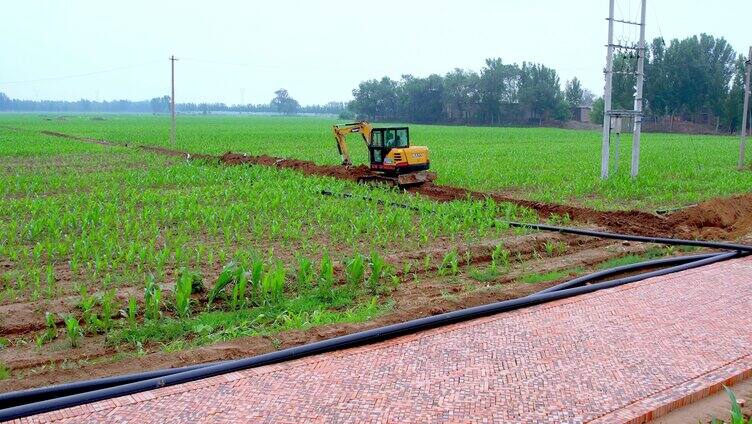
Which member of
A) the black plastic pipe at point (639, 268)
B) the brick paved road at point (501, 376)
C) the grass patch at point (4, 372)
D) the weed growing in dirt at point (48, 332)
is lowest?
the grass patch at point (4, 372)

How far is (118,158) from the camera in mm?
30953

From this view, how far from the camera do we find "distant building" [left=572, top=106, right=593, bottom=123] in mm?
100312

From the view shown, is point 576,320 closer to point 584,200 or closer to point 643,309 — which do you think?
point 643,309

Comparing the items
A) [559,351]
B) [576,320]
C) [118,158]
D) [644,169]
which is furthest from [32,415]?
[118,158]

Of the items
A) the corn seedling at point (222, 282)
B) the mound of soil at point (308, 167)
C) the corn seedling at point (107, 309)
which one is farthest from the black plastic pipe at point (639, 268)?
the mound of soil at point (308, 167)

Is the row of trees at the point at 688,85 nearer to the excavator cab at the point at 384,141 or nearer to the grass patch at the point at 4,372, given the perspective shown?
the excavator cab at the point at 384,141

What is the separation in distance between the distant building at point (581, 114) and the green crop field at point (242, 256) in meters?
79.9

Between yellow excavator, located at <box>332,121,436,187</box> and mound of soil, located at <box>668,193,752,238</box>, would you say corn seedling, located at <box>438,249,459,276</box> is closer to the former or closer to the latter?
mound of soil, located at <box>668,193,752,238</box>

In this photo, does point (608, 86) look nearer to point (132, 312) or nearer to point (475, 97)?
point (132, 312)

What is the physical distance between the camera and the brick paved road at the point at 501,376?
17.9ft

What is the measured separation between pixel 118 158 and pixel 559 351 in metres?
27.8

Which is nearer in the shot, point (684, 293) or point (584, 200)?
point (684, 293)

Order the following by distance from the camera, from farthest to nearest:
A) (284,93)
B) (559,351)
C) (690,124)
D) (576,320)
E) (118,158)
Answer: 1. (284,93)
2. (690,124)
3. (118,158)
4. (576,320)
5. (559,351)

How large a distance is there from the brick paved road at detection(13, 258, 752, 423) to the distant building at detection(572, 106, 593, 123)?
95.9 metres
